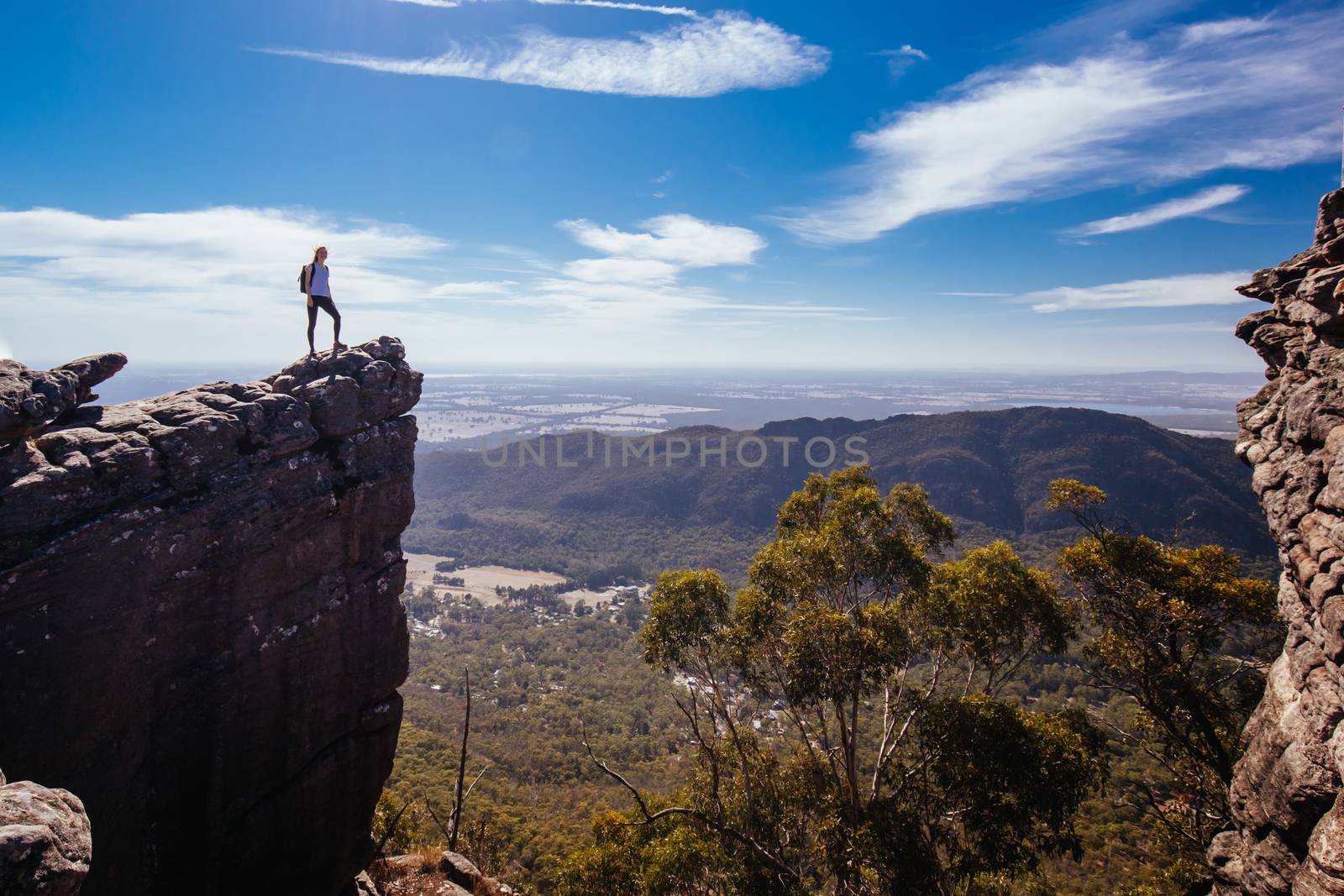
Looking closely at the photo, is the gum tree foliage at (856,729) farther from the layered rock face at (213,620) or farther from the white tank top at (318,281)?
the white tank top at (318,281)

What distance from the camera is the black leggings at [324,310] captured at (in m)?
11.2

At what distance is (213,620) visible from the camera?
332 inches

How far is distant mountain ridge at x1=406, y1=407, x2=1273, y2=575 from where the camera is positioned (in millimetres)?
77500

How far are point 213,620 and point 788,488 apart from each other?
101696mm

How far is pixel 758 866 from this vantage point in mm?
10594

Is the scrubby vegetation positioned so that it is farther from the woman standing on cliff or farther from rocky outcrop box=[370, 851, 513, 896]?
the woman standing on cliff

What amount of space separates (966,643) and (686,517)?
96.2 m

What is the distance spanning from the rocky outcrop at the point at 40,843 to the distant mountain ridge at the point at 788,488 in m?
73.9

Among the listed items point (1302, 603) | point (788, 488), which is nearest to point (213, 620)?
point (1302, 603)

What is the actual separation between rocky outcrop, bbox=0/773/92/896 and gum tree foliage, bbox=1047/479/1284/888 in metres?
13.6

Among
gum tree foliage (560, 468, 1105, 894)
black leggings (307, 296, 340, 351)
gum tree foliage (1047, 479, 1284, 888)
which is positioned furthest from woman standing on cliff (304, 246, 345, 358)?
gum tree foliage (1047, 479, 1284, 888)

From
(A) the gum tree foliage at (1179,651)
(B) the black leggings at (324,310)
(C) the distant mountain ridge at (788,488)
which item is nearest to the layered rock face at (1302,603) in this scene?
(A) the gum tree foliage at (1179,651)

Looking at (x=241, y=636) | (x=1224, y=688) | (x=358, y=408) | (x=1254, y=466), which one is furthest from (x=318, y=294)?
(x=1224, y=688)

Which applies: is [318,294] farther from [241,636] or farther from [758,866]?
[758,866]
